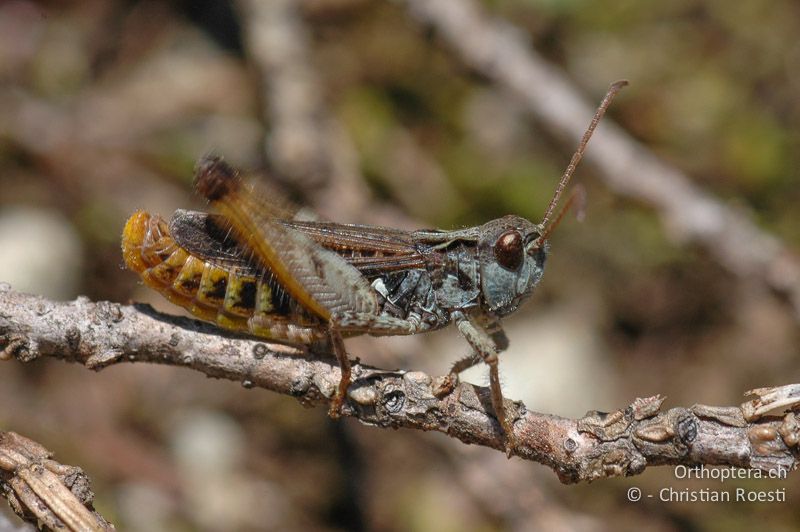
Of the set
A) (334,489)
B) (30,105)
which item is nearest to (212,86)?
(30,105)

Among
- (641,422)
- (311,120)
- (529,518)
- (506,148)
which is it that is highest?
(506,148)

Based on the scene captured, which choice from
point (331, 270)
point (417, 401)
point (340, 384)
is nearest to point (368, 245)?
point (331, 270)

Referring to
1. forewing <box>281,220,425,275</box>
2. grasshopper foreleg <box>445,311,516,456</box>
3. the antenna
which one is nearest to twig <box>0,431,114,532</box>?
grasshopper foreleg <box>445,311,516,456</box>

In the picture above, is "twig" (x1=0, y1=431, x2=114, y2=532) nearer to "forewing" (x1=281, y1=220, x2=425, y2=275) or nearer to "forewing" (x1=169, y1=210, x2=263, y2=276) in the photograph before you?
"forewing" (x1=169, y1=210, x2=263, y2=276)

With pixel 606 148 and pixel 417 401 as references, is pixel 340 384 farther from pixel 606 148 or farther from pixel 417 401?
pixel 606 148

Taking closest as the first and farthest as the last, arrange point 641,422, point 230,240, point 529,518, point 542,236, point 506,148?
point 641,422 < point 230,240 < point 542,236 < point 529,518 < point 506,148

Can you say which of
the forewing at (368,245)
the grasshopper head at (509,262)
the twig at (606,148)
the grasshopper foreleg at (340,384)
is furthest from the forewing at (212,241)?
the twig at (606,148)

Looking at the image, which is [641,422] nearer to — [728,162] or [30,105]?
[728,162]
